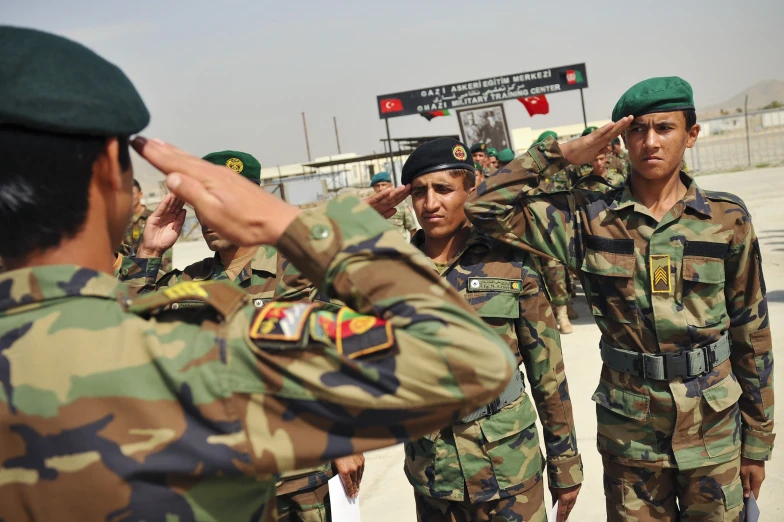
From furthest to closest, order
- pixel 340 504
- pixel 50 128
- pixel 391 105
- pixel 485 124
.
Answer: pixel 391 105
pixel 485 124
pixel 340 504
pixel 50 128

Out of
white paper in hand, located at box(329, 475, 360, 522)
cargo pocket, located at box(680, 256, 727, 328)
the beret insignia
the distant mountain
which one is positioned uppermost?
the distant mountain

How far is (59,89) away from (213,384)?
527 mm

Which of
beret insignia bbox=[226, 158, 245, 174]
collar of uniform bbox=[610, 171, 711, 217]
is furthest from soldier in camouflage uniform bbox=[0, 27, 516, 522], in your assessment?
beret insignia bbox=[226, 158, 245, 174]

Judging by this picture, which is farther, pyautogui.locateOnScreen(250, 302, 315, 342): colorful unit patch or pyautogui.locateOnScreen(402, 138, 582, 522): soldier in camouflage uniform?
pyautogui.locateOnScreen(402, 138, 582, 522): soldier in camouflage uniform

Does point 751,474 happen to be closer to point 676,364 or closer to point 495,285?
point 676,364

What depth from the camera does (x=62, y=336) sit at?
1.08 m

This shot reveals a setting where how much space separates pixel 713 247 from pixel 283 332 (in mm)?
2242

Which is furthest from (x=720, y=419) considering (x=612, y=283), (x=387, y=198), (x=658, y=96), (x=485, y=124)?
(x=485, y=124)

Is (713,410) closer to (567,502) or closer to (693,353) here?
(693,353)

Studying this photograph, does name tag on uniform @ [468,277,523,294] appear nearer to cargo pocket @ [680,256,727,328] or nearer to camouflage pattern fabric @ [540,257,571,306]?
cargo pocket @ [680,256,727,328]

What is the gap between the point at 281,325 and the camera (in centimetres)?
106

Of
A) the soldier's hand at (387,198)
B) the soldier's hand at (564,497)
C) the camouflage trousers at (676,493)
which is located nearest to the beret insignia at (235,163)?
the soldier's hand at (387,198)

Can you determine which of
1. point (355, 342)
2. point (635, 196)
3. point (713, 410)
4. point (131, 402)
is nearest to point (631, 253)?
point (635, 196)

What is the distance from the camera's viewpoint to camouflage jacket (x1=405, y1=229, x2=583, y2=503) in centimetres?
265
